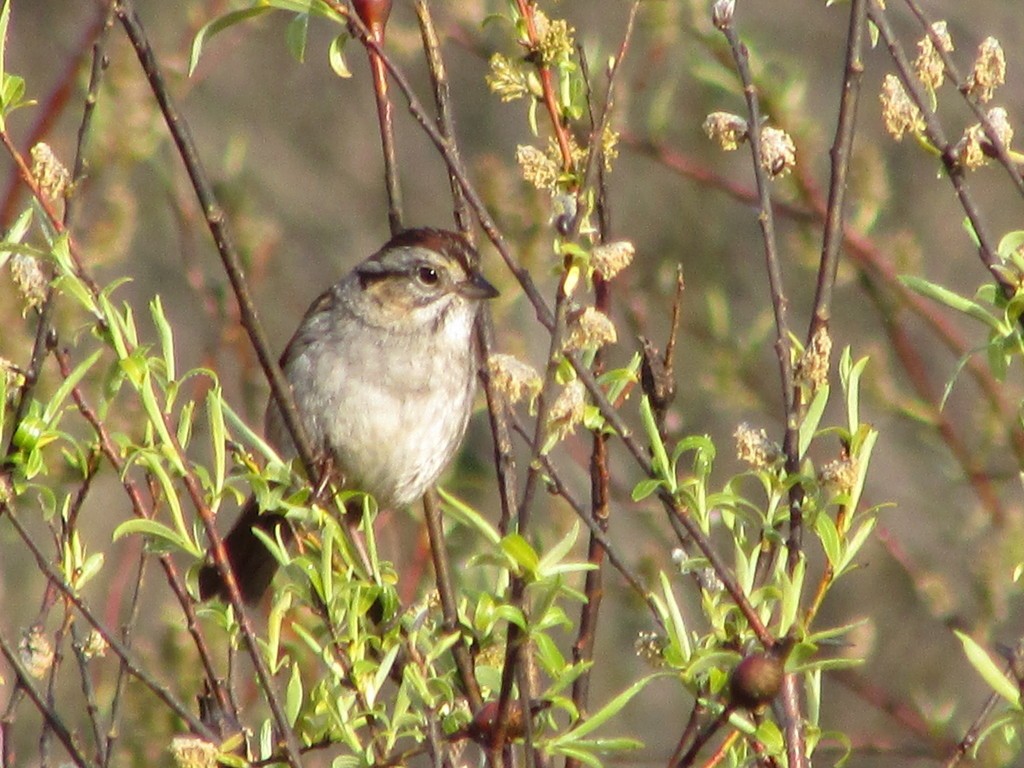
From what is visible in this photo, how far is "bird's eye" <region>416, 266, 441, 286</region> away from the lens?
14.0 feet

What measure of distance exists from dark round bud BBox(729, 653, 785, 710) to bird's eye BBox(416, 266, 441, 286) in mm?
2349

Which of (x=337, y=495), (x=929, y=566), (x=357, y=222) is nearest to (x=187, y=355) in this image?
(x=357, y=222)

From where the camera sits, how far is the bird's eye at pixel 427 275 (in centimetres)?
428

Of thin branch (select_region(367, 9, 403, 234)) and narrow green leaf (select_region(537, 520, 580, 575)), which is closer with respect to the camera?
narrow green leaf (select_region(537, 520, 580, 575))

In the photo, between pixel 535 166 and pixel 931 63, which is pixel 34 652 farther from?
pixel 931 63

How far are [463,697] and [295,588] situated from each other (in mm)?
339

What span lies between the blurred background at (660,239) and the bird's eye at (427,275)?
0.67 metres

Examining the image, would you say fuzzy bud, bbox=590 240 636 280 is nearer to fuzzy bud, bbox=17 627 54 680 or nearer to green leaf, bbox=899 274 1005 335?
green leaf, bbox=899 274 1005 335

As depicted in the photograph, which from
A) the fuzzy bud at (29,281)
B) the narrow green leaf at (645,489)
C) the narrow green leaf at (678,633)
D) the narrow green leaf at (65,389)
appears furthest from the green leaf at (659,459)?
the fuzzy bud at (29,281)

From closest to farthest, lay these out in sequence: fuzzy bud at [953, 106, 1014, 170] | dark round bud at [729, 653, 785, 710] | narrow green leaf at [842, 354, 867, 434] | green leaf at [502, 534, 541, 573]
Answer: dark round bud at [729, 653, 785, 710] → green leaf at [502, 534, 541, 573] → fuzzy bud at [953, 106, 1014, 170] → narrow green leaf at [842, 354, 867, 434]

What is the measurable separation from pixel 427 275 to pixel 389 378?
0.95 ft

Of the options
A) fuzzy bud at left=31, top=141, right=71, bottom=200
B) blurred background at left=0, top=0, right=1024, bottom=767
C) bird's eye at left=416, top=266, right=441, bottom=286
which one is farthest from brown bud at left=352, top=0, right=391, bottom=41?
blurred background at left=0, top=0, right=1024, bottom=767

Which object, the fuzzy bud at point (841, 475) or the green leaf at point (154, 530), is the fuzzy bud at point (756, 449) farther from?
the green leaf at point (154, 530)

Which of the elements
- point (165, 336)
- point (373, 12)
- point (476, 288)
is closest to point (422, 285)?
point (476, 288)
